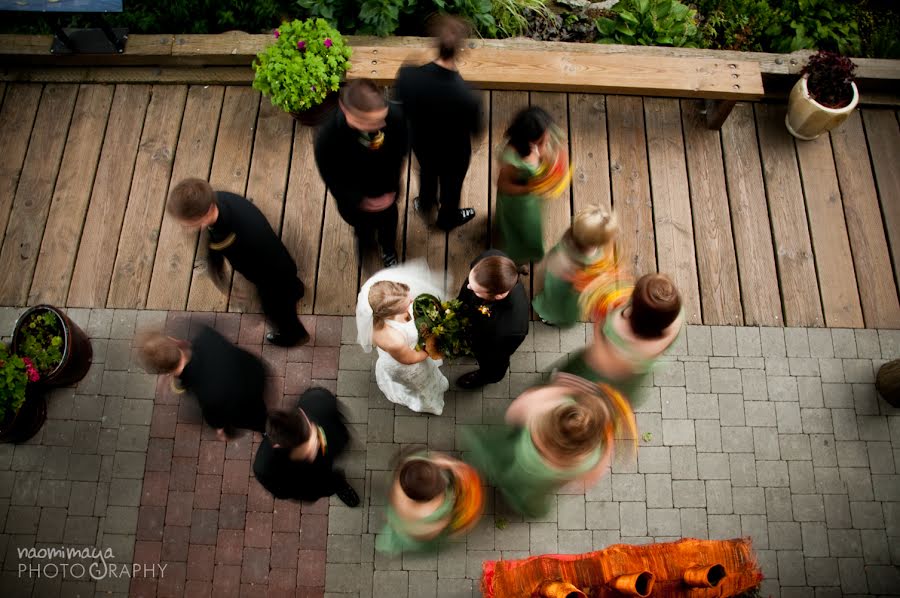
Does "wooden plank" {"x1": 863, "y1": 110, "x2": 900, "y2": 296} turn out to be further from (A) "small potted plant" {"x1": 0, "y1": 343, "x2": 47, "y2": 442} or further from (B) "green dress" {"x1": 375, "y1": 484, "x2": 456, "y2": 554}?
(A) "small potted plant" {"x1": 0, "y1": 343, "x2": 47, "y2": 442}

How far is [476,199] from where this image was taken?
4938mm

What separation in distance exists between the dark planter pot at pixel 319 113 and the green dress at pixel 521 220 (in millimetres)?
1722

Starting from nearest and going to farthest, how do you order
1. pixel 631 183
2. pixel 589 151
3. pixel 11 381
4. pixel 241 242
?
pixel 241 242
pixel 11 381
pixel 631 183
pixel 589 151

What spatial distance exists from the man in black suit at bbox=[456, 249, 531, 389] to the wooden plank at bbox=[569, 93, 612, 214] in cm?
187

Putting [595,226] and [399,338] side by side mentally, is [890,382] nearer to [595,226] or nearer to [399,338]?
[595,226]

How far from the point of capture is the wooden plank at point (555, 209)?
4.67 metres

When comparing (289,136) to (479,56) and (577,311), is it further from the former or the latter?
(577,311)

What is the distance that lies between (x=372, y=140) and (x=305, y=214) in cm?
162

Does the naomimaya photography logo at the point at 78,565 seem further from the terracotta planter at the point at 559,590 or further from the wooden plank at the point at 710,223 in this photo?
the wooden plank at the point at 710,223

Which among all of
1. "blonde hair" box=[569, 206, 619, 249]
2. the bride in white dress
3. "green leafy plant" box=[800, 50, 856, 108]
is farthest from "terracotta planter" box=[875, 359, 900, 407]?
the bride in white dress

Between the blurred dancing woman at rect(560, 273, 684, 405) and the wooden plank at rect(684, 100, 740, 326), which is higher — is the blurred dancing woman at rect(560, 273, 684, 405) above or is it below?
below

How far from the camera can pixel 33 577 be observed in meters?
3.94

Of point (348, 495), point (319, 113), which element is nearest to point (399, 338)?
point (348, 495)

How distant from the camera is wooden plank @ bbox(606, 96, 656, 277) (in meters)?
4.79
